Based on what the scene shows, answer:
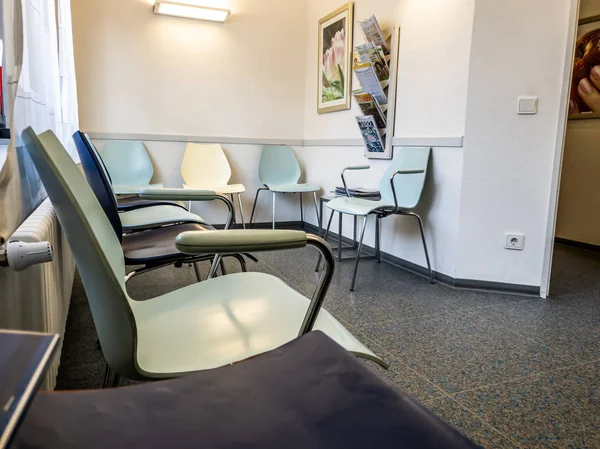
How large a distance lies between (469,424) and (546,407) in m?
0.30

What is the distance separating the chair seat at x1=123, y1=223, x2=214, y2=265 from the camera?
1.48m

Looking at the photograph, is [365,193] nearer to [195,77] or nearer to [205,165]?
[205,165]

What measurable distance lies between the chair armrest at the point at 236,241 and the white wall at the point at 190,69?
10.9 ft

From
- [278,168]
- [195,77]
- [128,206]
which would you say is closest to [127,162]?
[195,77]

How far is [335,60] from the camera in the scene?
12.3 feet

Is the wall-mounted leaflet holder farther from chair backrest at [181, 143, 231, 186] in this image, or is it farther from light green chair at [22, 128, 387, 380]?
light green chair at [22, 128, 387, 380]

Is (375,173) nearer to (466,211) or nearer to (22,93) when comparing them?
(466,211)

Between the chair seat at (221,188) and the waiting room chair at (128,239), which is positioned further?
the chair seat at (221,188)

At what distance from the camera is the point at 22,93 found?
1090 millimetres

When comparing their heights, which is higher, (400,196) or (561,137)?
(561,137)

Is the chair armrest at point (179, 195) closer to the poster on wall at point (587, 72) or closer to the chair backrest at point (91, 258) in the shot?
the chair backrest at point (91, 258)

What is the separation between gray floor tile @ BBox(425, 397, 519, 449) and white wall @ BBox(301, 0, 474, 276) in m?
1.32

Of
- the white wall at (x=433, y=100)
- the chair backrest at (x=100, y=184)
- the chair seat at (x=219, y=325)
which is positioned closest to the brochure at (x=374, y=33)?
the white wall at (x=433, y=100)

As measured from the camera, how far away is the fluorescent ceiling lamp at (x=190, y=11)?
3.62m
